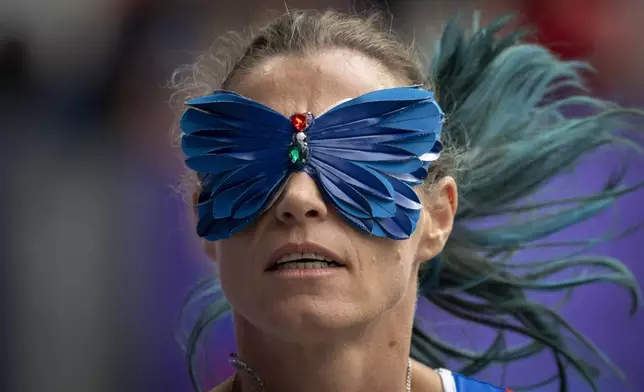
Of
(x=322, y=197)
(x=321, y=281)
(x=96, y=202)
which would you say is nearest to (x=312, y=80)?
(x=322, y=197)

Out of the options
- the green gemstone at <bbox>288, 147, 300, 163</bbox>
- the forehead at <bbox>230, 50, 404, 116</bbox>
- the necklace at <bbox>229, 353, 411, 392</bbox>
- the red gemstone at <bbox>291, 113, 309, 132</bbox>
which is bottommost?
the necklace at <bbox>229, 353, 411, 392</bbox>

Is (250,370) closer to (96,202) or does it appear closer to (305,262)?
(305,262)

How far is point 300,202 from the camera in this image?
1.03m

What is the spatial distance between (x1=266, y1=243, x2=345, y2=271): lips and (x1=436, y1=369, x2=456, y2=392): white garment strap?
0.45 metres

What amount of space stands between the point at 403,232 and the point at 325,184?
0.14 meters

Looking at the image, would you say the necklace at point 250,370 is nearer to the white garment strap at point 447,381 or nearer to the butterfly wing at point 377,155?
the white garment strap at point 447,381

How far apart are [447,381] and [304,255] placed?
0.49m

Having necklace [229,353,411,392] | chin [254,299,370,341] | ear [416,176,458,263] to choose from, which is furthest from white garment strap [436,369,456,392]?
chin [254,299,370,341]

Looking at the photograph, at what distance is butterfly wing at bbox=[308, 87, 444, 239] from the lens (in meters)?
1.05

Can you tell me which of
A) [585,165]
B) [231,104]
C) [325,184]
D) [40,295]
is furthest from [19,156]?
[585,165]

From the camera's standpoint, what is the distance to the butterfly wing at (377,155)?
3.43ft

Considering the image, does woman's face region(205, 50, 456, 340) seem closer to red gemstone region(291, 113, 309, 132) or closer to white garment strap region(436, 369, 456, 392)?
red gemstone region(291, 113, 309, 132)

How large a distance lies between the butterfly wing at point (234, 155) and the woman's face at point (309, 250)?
0.03 m

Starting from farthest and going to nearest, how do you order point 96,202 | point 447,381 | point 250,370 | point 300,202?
point 96,202 → point 447,381 → point 250,370 → point 300,202
